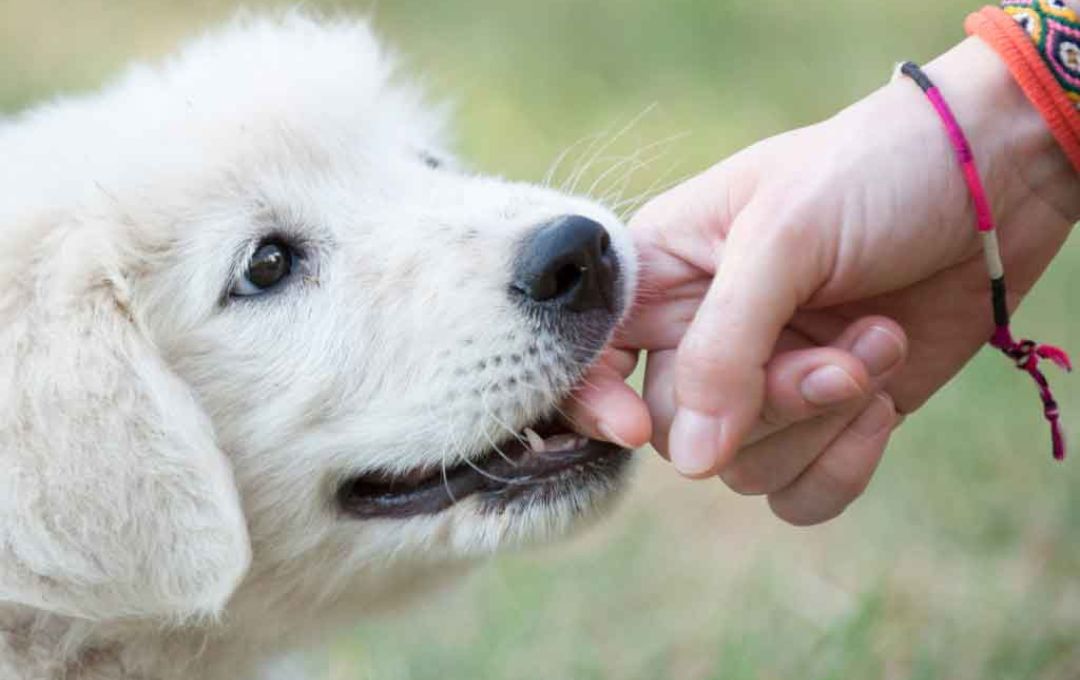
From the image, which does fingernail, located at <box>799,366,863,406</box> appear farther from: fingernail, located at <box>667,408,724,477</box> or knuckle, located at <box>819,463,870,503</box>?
knuckle, located at <box>819,463,870,503</box>

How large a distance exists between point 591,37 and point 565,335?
6.18 meters

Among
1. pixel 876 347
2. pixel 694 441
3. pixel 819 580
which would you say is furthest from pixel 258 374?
pixel 819 580

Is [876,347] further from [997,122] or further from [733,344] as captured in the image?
[997,122]

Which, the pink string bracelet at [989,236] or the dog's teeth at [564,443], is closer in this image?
the pink string bracelet at [989,236]

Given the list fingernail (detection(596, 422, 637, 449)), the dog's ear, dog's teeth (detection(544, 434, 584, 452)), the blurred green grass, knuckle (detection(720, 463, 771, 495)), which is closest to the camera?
the dog's ear

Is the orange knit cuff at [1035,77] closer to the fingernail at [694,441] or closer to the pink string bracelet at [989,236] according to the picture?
the pink string bracelet at [989,236]

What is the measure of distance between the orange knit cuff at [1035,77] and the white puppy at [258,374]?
0.79m

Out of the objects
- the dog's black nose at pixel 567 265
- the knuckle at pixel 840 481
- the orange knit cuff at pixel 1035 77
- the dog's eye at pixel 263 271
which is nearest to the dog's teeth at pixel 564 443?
the dog's black nose at pixel 567 265

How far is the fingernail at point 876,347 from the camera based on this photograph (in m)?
2.79

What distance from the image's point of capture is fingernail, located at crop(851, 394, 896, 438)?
302 centimetres

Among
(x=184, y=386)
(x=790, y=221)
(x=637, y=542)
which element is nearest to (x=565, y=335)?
(x=790, y=221)

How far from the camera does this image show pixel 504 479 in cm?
289

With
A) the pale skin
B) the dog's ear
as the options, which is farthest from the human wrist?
the dog's ear

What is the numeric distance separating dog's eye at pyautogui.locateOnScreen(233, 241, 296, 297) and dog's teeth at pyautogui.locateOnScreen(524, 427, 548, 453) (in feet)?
1.81
